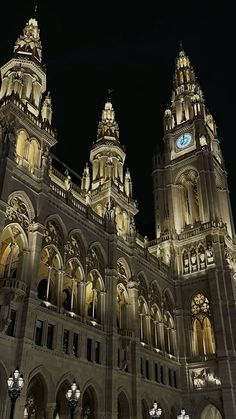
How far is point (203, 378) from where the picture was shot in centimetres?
5162

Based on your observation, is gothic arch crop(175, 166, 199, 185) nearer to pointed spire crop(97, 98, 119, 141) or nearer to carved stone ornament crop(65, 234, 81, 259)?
pointed spire crop(97, 98, 119, 141)

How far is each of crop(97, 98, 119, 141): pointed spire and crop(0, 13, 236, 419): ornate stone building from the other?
0.74ft

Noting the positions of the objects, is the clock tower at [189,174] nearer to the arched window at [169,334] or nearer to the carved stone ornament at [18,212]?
the arched window at [169,334]

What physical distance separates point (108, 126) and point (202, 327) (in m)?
30.1

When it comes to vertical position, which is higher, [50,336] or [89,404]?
[50,336]

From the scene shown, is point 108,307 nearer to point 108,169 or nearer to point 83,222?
point 83,222

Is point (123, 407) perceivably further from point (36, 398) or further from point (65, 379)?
point (36, 398)

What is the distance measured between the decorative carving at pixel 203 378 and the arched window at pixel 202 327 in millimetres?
2518

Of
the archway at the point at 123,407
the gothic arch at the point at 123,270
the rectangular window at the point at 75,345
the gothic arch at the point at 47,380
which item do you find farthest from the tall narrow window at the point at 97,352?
the gothic arch at the point at 123,270

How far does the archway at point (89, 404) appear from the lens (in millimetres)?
37406

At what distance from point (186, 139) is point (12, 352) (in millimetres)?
50180

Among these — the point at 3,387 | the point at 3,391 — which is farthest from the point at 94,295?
the point at 3,391

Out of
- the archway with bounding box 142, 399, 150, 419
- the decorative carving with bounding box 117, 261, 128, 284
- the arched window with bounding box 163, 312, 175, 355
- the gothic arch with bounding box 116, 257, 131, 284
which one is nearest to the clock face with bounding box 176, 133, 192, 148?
the arched window with bounding box 163, 312, 175, 355

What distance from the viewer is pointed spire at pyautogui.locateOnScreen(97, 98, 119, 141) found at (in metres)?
58.0
